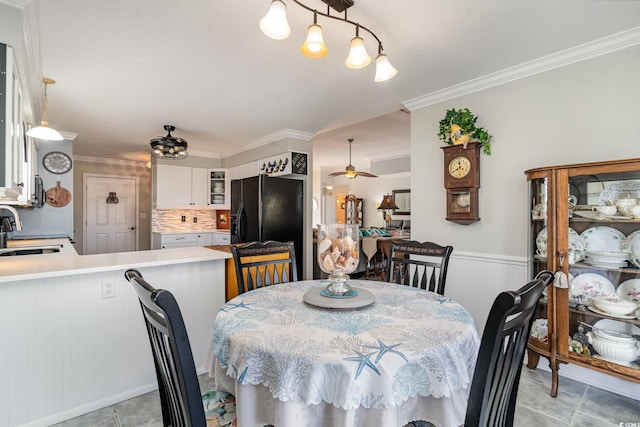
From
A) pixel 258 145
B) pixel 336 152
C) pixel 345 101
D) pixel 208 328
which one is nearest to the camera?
pixel 208 328

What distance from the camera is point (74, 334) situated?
1.87 meters

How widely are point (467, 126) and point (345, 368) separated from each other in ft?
8.26

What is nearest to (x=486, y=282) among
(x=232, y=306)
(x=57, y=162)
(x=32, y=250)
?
(x=232, y=306)

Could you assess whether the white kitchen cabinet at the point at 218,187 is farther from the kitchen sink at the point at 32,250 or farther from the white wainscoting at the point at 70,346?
the white wainscoting at the point at 70,346

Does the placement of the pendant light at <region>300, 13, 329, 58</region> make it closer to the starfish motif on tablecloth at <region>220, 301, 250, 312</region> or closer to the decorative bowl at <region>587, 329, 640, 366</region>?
the starfish motif on tablecloth at <region>220, 301, 250, 312</region>

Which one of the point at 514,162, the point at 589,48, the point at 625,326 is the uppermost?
the point at 589,48

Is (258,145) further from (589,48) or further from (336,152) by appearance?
(589,48)

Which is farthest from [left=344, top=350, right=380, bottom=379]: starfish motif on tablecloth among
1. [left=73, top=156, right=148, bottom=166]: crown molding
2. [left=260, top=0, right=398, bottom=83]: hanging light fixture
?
[left=73, top=156, right=148, bottom=166]: crown molding

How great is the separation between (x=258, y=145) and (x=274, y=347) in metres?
4.42

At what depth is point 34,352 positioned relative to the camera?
1.75m

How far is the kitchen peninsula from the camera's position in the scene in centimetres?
170

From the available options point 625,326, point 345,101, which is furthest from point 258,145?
point 625,326

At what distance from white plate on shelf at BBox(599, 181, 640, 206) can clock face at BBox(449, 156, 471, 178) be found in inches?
37.0

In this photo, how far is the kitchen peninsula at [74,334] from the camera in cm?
170
